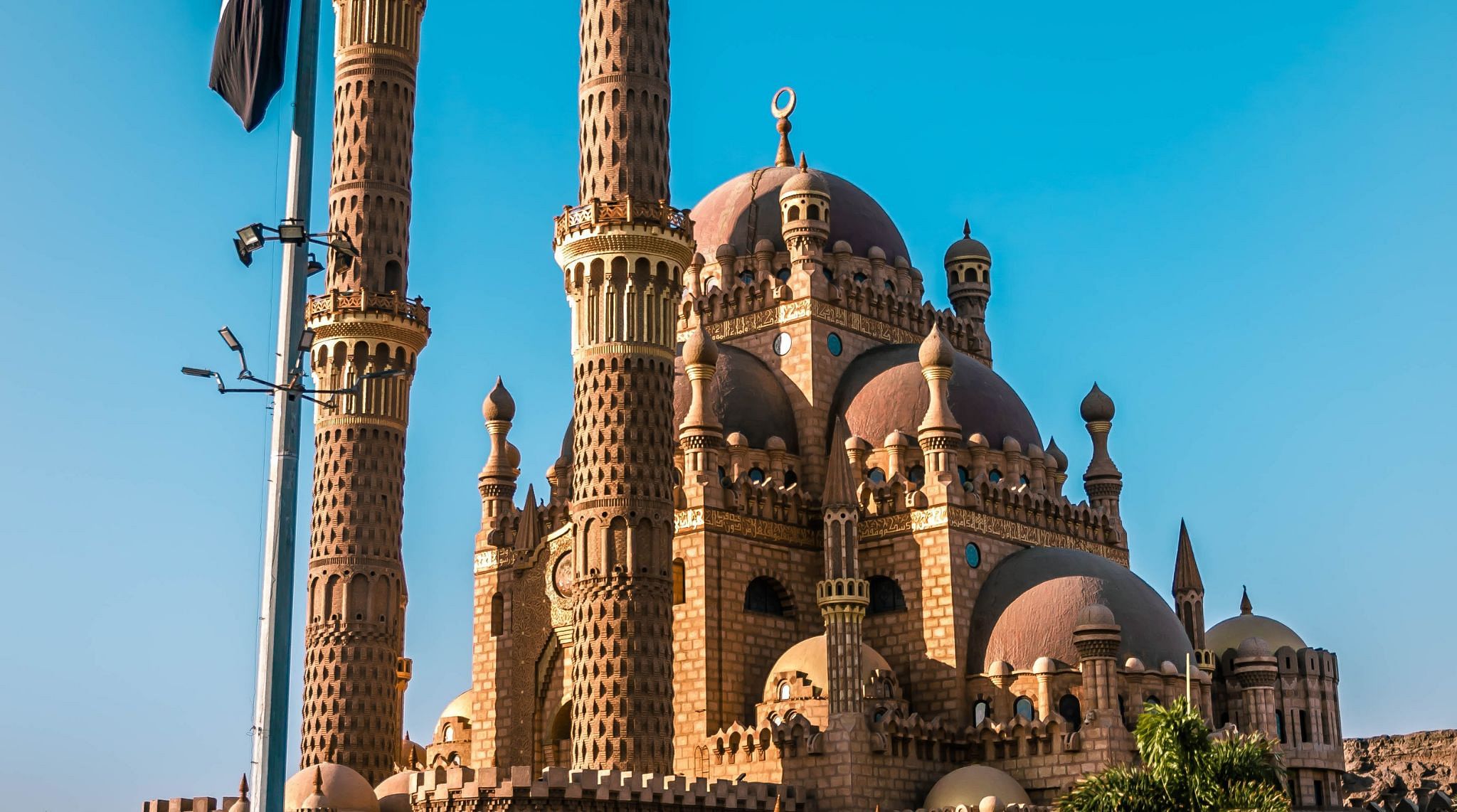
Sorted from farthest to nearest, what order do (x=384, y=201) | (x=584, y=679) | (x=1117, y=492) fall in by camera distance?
1. (x=1117, y=492)
2. (x=384, y=201)
3. (x=584, y=679)

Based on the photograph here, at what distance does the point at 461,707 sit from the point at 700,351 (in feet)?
32.1

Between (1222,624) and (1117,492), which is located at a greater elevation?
(1117,492)

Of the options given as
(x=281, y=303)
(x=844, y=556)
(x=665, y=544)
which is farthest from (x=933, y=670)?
(x=281, y=303)

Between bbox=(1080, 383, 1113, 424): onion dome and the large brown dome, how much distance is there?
5459 millimetres

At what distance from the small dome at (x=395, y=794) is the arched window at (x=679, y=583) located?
6385 mm

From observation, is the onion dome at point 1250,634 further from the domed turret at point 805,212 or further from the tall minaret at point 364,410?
the tall minaret at point 364,410

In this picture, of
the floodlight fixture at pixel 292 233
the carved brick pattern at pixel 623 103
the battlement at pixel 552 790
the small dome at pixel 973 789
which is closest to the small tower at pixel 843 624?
the small dome at pixel 973 789

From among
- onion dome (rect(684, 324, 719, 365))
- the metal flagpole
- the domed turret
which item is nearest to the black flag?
the metal flagpole

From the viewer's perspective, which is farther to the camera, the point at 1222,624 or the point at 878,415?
the point at 1222,624

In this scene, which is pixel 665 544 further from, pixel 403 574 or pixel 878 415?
pixel 878 415

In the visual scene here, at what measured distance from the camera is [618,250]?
3094 centimetres

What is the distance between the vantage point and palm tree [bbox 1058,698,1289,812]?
23.9 m

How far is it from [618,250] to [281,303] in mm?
17980

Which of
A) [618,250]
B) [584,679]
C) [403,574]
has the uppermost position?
[618,250]
